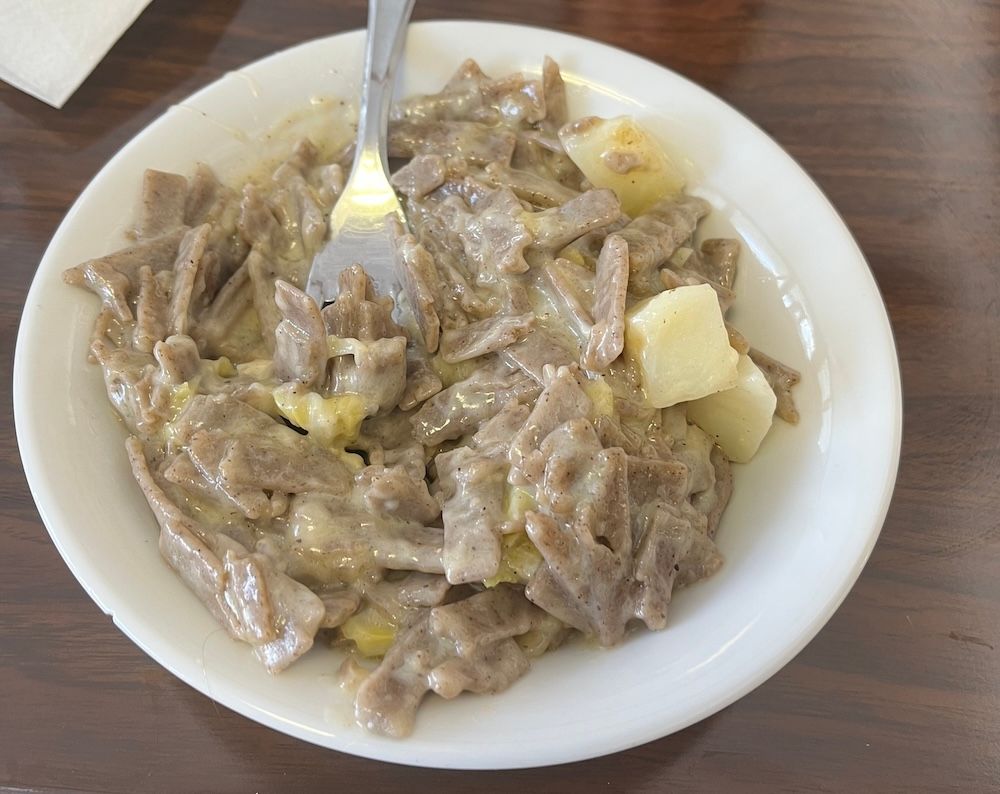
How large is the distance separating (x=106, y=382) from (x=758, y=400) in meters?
1.16

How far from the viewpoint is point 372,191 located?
5.97 feet

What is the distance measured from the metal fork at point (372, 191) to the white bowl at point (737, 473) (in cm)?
8

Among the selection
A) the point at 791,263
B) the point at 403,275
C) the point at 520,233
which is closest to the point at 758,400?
the point at 791,263

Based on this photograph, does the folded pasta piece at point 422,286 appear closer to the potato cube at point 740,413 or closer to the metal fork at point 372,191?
the metal fork at point 372,191

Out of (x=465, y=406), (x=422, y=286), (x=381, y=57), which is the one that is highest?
(x=381, y=57)

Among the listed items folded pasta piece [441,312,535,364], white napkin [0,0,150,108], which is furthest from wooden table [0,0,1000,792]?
folded pasta piece [441,312,535,364]

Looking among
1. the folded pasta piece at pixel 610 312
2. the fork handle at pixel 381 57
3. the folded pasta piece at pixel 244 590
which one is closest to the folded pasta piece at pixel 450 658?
the folded pasta piece at pixel 244 590

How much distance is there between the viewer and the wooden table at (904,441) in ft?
4.71

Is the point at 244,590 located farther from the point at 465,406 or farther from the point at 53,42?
the point at 53,42

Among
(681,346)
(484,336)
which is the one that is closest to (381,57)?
(484,336)

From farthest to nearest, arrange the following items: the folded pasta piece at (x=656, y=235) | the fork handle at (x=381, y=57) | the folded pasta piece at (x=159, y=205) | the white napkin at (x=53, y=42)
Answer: the white napkin at (x=53, y=42)
the fork handle at (x=381, y=57)
the folded pasta piece at (x=159, y=205)
the folded pasta piece at (x=656, y=235)

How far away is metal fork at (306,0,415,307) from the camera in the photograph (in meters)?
1.73

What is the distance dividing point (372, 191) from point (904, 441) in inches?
50.0

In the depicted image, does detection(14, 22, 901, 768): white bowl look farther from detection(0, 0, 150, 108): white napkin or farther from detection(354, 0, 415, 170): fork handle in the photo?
detection(0, 0, 150, 108): white napkin
